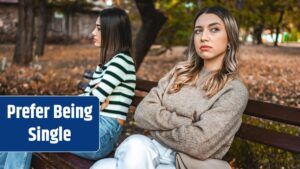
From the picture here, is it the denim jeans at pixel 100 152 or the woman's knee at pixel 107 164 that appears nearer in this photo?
the woman's knee at pixel 107 164

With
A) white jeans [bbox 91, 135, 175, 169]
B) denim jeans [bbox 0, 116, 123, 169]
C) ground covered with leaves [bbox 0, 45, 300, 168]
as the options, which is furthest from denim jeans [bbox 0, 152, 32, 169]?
ground covered with leaves [bbox 0, 45, 300, 168]

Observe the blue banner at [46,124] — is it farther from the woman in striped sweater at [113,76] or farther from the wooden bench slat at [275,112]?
the wooden bench slat at [275,112]

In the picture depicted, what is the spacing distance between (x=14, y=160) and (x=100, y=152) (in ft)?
1.86

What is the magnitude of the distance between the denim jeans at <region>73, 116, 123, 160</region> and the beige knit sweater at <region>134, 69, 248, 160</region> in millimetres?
360

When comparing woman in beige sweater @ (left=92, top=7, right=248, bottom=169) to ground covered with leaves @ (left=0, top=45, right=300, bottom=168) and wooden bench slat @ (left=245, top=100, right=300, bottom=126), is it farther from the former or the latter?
ground covered with leaves @ (left=0, top=45, right=300, bottom=168)

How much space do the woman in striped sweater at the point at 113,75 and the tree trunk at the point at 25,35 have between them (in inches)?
400

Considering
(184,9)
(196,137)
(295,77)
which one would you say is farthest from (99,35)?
(184,9)

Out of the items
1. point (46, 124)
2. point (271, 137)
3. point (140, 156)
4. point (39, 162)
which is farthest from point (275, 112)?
point (39, 162)

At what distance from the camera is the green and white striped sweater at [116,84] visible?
3.13 m

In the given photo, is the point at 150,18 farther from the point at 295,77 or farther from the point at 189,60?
the point at 189,60

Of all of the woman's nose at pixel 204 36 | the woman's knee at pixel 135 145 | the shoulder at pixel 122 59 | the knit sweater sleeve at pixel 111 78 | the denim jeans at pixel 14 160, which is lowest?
the denim jeans at pixel 14 160

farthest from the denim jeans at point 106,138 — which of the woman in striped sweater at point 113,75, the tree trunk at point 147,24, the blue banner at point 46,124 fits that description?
the tree trunk at point 147,24

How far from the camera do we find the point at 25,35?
13.2m

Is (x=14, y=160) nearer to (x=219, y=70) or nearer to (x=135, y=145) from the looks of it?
(x=135, y=145)
